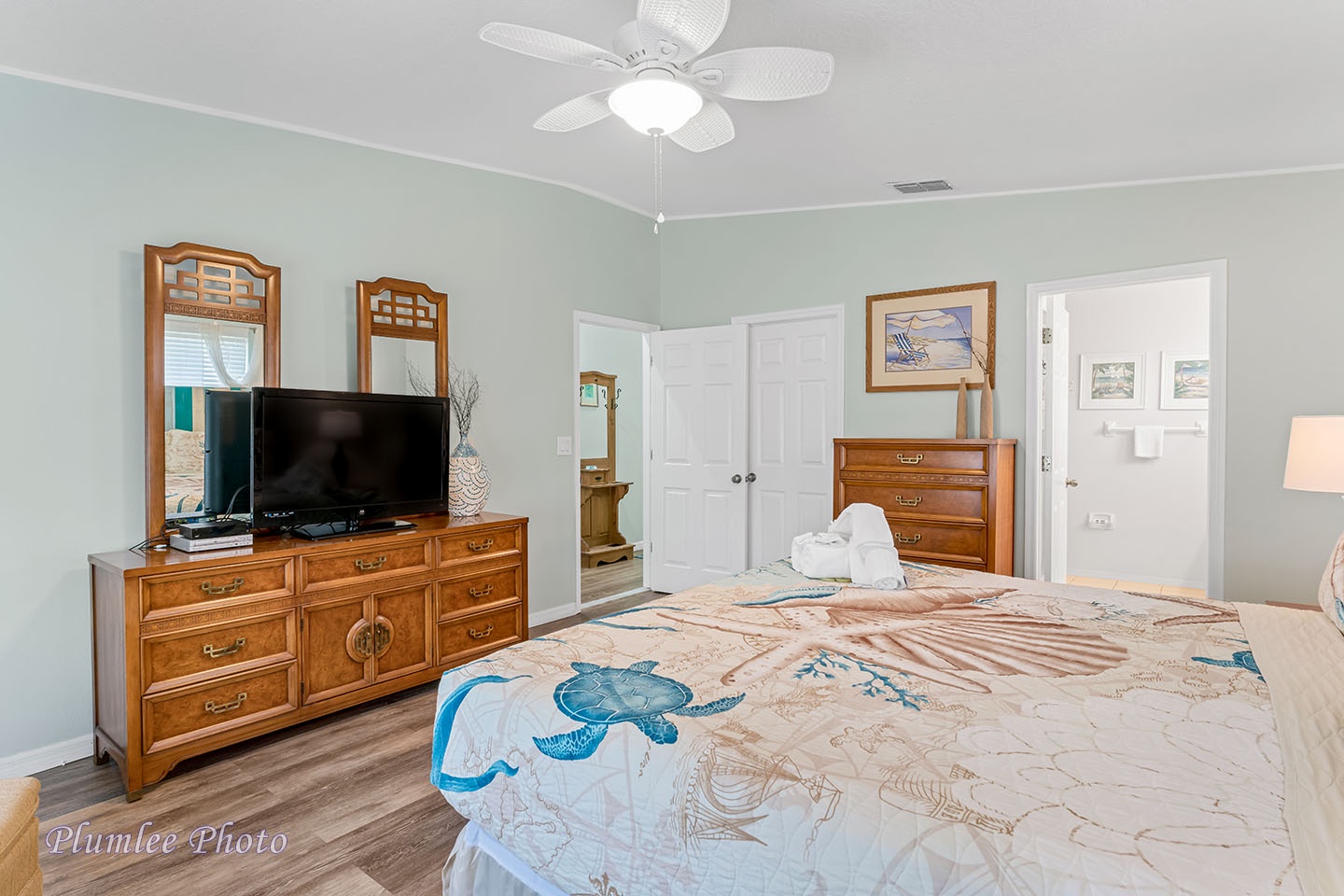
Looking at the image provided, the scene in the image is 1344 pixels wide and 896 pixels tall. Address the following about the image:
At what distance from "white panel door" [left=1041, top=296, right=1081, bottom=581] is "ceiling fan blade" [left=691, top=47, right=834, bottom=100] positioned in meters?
2.65

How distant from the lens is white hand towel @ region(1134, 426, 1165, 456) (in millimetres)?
5406

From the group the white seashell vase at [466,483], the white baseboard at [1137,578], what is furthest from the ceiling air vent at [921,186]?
the white baseboard at [1137,578]

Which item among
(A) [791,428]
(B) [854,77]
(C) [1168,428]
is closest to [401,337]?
(B) [854,77]

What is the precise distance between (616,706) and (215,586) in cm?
198

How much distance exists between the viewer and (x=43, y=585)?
2744 mm

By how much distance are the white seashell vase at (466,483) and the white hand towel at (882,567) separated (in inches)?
85.4

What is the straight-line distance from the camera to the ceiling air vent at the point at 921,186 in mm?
4039

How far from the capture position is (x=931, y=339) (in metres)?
4.41

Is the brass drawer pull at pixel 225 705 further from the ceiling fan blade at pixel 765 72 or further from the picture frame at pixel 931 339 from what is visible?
the picture frame at pixel 931 339

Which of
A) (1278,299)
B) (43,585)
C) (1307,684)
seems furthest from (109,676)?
(1278,299)

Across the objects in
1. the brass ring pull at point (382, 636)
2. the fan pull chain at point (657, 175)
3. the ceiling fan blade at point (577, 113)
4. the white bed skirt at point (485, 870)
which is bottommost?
the white bed skirt at point (485, 870)

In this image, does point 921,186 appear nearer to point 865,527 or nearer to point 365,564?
point 865,527

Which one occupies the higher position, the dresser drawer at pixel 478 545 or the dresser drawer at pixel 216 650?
the dresser drawer at pixel 478 545

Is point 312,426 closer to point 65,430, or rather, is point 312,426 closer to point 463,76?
point 65,430
